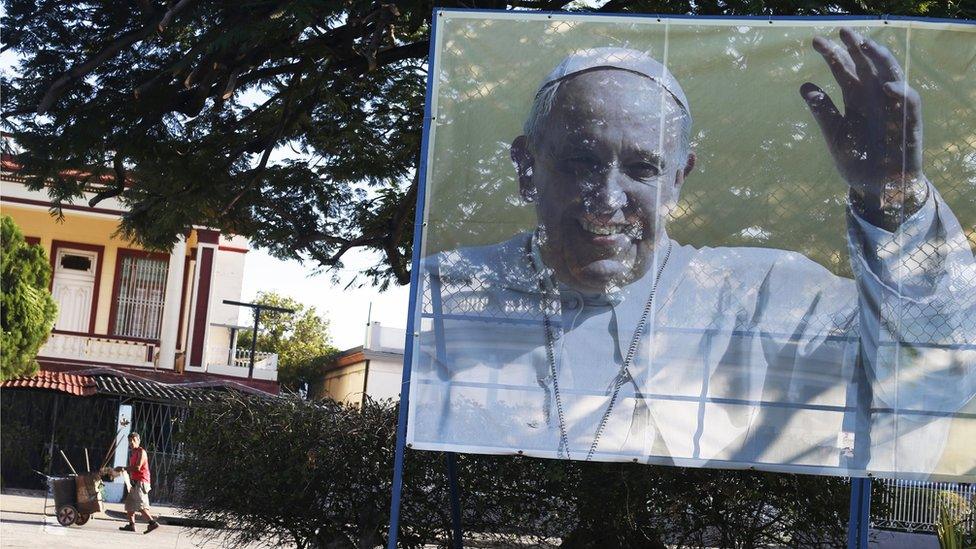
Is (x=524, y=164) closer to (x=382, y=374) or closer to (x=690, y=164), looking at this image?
(x=690, y=164)

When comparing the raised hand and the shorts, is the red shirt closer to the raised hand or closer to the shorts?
the shorts

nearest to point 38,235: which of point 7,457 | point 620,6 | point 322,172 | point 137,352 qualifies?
point 137,352

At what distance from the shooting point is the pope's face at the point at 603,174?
25.3 ft

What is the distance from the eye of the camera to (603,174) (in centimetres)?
781

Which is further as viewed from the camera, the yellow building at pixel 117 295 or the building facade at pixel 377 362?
the building facade at pixel 377 362

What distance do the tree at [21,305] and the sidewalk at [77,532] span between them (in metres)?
2.74

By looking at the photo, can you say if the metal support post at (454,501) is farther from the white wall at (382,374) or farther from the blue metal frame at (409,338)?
the white wall at (382,374)

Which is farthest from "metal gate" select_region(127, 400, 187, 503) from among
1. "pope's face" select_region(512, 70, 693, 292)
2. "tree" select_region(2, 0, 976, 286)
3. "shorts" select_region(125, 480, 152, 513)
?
"pope's face" select_region(512, 70, 693, 292)

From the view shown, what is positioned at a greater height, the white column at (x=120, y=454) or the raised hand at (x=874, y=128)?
the raised hand at (x=874, y=128)

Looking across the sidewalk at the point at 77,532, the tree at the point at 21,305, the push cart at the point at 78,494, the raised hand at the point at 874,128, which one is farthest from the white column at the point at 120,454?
the raised hand at the point at 874,128

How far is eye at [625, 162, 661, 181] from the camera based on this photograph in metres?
7.73

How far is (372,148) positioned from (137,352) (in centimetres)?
Result: 1720

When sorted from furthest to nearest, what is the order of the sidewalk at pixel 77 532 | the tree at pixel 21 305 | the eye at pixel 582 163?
the tree at pixel 21 305
the sidewalk at pixel 77 532
the eye at pixel 582 163

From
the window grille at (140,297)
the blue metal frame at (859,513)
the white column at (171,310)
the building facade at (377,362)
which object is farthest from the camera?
the building facade at (377,362)
